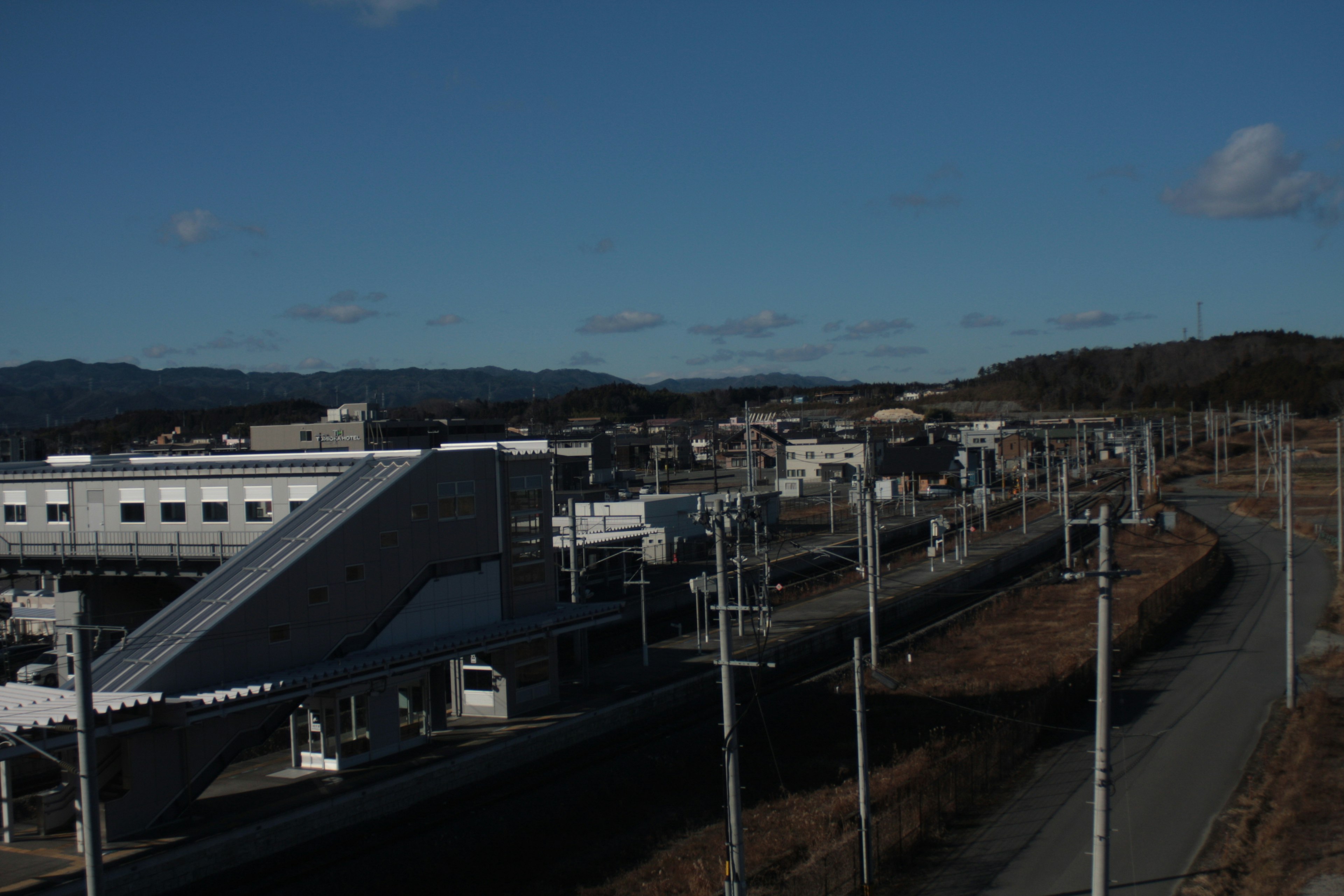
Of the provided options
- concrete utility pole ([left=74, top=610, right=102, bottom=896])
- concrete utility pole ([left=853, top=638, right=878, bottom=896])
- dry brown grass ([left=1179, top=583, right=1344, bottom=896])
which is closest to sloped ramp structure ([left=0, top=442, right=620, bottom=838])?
concrete utility pole ([left=74, top=610, right=102, bottom=896])

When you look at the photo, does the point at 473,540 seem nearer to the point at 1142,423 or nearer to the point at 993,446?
the point at 993,446

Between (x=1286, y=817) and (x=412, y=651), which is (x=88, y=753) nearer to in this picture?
(x=412, y=651)

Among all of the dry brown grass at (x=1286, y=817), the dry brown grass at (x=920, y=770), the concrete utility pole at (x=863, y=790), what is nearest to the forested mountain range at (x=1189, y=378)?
the dry brown grass at (x=920, y=770)

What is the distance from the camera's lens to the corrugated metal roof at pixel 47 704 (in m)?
12.1

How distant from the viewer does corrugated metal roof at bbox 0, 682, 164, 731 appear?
39.9 ft

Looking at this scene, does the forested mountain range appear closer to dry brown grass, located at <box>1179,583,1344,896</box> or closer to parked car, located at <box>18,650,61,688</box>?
dry brown grass, located at <box>1179,583,1344,896</box>

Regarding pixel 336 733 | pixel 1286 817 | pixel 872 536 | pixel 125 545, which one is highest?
pixel 125 545

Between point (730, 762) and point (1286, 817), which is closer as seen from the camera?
point (730, 762)

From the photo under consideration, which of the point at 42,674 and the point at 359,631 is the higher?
the point at 359,631

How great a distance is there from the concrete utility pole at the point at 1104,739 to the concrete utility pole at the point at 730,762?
11.3 feet

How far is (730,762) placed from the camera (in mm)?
10414

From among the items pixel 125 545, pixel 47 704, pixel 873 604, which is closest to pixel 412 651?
pixel 47 704

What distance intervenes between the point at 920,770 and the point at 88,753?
12.8 m

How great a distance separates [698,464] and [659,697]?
78333 millimetres
